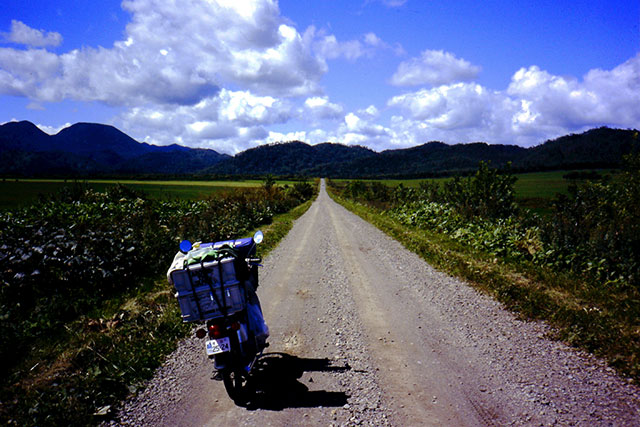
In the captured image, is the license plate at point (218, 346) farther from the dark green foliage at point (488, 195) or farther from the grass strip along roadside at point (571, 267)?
the dark green foliage at point (488, 195)

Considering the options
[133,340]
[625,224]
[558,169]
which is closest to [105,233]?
[133,340]

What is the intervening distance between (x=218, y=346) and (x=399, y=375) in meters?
2.40

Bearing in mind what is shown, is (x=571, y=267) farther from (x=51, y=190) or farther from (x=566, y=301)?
(x=51, y=190)

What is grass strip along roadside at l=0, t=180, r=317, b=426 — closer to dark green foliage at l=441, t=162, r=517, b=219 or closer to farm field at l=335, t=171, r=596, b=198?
dark green foliage at l=441, t=162, r=517, b=219

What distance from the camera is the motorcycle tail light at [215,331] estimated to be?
387 cm

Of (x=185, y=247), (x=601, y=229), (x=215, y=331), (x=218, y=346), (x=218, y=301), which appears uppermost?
(x=185, y=247)

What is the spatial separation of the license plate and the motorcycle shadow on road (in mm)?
753

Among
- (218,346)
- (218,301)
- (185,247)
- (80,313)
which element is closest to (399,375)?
(218,346)

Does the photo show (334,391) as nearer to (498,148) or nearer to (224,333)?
(224,333)

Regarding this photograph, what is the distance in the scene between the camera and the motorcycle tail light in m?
3.87

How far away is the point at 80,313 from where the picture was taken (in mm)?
6902

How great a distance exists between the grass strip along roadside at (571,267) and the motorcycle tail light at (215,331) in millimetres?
5127

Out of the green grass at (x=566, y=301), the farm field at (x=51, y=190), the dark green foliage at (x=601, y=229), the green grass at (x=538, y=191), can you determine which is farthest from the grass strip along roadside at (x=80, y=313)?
the green grass at (x=538, y=191)

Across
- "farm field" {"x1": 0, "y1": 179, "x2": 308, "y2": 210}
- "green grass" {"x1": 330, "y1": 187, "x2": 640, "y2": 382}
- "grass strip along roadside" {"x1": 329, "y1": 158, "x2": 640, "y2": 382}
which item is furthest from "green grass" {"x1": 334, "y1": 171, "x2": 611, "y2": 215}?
"farm field" {"x1": 0, "y1": 179, "x2": 308, "y2": 210}
